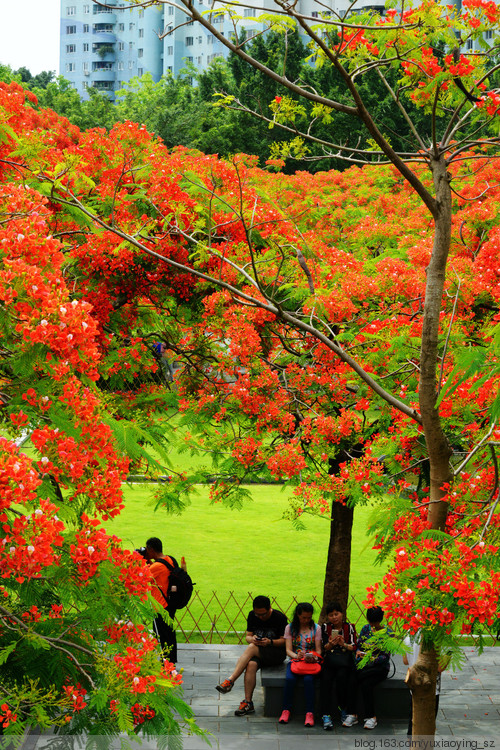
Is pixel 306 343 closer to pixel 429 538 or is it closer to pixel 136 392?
pixel 136 392

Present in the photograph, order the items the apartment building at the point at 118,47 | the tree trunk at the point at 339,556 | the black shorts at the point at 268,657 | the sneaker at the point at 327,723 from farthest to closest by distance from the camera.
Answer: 1. the apartment building at the point at 118,47
2. the tree trunk at the point at 339,556
3. the black shorts at the point at 268,657
4. the sneaker at the point at 327,723

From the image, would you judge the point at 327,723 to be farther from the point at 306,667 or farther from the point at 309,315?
the point at 309,315

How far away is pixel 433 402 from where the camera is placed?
5.52 meters

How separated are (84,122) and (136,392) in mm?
32631

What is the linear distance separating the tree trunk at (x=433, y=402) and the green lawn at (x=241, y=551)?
5612 mm

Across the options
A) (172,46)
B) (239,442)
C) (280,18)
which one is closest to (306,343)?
→ (239,442)

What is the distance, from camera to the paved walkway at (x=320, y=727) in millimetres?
8023

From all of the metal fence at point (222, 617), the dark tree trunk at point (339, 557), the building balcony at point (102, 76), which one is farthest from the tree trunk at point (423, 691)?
the building balcony at point (102, 76)

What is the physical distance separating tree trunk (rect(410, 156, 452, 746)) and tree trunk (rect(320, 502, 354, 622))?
519 centimetres

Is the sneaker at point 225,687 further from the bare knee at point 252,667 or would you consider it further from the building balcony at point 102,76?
the building balcony at point 102,76

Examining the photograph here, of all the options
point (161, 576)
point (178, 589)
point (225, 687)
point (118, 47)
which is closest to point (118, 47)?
point (118, 47)

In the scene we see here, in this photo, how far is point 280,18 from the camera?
540cm

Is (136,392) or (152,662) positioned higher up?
(136,392)

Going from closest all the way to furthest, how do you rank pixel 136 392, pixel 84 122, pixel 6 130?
pixel 6 130 → pixel 136 392 → pixel 84 122
